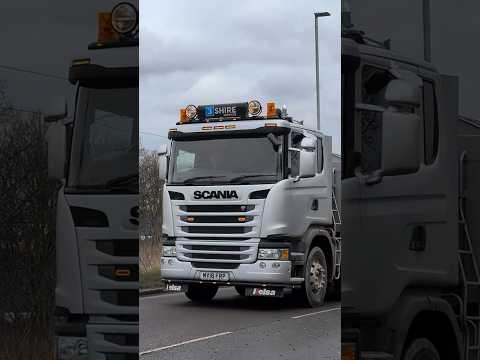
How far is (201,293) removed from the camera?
2.88 metres

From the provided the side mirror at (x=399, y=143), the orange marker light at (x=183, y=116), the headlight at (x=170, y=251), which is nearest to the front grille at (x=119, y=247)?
the headlight at (x=170, y=251)

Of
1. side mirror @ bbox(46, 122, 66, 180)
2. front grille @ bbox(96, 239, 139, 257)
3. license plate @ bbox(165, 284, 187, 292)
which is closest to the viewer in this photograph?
license plate @ bbox(165, 284, 187, 292)

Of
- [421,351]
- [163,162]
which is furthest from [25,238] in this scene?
[421,351]

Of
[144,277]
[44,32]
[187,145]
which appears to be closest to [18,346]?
[144,277]

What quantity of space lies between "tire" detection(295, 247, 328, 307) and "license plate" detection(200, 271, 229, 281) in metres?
0.31

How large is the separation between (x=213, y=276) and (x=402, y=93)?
1152mm

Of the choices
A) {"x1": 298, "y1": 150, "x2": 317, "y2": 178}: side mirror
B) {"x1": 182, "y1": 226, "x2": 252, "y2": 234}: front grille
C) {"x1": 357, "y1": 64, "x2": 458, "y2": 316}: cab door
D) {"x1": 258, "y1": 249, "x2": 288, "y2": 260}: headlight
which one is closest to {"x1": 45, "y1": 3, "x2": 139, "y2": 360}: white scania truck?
{"x1": 182, "y1": 226, "x2": 252, "y2": 234}: front grille

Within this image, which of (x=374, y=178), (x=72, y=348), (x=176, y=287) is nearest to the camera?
(x=176, y=287)

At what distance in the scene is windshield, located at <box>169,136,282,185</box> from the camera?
2.97 m

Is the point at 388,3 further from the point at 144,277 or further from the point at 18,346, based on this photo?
the point at 18,346

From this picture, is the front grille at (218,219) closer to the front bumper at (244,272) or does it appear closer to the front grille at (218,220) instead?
the front grille at (218,220)

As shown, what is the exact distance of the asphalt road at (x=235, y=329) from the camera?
9.34ft

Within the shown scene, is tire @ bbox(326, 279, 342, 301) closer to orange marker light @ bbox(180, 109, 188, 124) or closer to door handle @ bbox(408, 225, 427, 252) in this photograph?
door handle @ bbox(408, 225, 427, 252)

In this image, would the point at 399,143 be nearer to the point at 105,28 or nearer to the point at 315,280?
the point at 315,280
